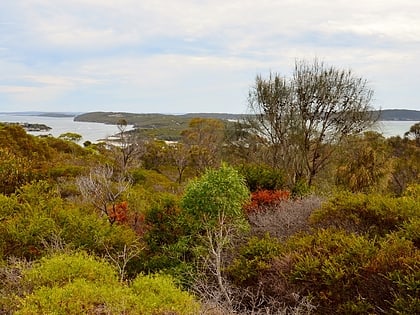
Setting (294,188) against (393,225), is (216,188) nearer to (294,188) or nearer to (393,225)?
(393,225)

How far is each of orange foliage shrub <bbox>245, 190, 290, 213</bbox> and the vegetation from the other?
0.05 metres

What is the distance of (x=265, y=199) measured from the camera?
17109 mm

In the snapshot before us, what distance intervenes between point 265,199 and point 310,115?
7.43 m

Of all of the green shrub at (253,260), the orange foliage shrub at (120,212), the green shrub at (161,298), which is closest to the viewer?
the green shrub at (161,298)

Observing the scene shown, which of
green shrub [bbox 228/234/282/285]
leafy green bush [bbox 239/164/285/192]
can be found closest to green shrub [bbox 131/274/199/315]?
green shrub [bbox 228/234/282/285]

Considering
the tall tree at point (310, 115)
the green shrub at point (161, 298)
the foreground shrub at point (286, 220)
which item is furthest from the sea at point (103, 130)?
the green shrub at point (161, 298)

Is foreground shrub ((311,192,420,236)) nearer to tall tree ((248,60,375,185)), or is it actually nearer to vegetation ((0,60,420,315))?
vegetation ((0,60,420,315))

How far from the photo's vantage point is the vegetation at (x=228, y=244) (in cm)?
822

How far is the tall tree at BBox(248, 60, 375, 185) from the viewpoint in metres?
22.6

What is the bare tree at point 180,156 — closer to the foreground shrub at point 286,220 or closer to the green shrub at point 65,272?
the foreground shrub at point 286,220

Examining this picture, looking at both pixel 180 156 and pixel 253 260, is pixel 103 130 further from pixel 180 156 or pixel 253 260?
pixel 253 260

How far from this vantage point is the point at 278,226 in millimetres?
13641

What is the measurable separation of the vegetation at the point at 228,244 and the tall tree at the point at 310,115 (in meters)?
0.11

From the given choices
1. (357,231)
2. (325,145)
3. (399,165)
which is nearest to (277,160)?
(325,145)
